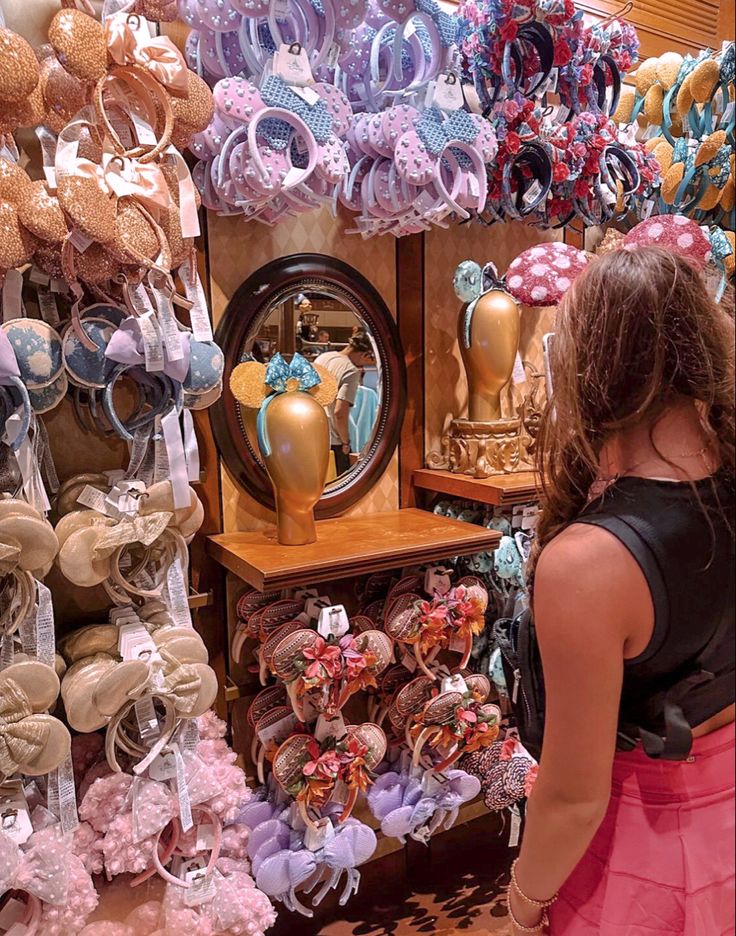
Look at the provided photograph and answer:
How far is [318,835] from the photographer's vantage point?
1855 millimetres

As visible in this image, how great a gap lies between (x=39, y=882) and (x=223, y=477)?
3.03 feet

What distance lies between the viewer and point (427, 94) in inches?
69.8

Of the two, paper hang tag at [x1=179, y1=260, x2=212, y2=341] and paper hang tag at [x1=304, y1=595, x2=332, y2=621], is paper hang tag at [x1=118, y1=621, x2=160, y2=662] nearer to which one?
paper hang tag at [x1=304, y1=595, x2=332, y2=621]

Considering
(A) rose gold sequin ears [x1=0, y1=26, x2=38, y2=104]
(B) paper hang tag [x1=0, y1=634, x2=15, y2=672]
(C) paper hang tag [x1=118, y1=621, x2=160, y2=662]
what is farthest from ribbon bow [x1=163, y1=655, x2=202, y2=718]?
(A) rose gold sequin ears [x1=0, y1=26, x2=38, y2=104]

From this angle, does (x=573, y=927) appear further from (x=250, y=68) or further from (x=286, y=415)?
(x=250, y=68)

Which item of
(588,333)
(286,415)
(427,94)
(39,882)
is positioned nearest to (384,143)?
(427,94)

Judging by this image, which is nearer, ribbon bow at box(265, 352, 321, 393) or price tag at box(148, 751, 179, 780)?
price tag at box(148, 751, 179, 780)

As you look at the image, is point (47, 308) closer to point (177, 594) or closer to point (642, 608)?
point (177, 594)

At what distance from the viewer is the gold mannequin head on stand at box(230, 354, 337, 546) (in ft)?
5.68

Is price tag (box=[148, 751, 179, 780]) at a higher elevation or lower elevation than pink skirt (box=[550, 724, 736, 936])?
lower

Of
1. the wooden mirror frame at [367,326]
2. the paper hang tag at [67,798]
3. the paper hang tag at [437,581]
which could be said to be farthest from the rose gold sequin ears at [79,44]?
the paper hang tag at [437,581]

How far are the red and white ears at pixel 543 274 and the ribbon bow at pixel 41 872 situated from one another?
1.66 m

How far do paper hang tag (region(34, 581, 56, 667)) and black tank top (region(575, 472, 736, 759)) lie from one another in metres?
1.02

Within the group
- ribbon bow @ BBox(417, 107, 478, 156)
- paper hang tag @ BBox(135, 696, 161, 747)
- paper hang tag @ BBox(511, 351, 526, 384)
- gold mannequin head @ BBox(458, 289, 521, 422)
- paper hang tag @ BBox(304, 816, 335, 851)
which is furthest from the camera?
paper hang tag @ BBox(511, 351, 526, 384)
